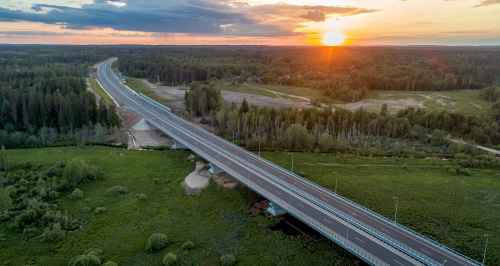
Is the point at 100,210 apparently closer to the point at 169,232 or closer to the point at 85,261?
the point at 169,232

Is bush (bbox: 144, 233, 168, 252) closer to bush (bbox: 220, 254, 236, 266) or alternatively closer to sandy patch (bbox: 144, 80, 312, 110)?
bush (bbox: 220, 254, 236, 266)

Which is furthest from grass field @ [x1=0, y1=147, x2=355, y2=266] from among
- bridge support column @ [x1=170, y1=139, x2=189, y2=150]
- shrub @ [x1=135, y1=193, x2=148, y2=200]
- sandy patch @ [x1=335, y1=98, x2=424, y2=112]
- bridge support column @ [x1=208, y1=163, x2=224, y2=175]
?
sandy patch @ [x1=335, y1=98, x2=424, y2=112]

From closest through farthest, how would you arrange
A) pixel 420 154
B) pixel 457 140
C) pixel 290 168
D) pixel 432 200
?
1. pixel 432 200
2. pixel 290 168
3. pixel 420 154
4. pixel 457 140

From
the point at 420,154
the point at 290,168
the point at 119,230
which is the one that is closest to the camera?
the point at 119,230

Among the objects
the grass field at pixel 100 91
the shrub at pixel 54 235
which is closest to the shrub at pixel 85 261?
the shrub at pixel 54 235

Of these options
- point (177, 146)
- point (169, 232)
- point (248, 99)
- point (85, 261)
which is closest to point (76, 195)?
point (85, 261)

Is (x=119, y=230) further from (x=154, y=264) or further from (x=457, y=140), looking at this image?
(x=457, y=140)

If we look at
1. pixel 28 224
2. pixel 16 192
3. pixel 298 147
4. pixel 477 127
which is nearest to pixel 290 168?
pixel 298 147
